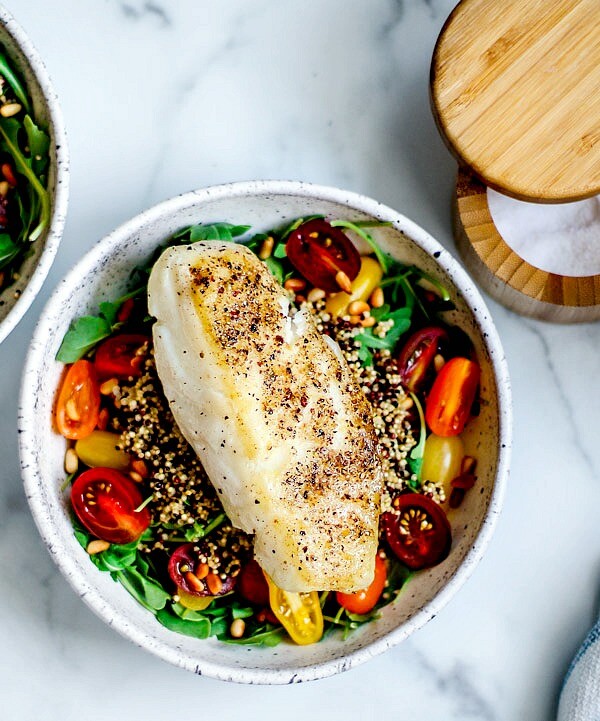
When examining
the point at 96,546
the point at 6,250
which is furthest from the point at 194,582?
the point at 6,250

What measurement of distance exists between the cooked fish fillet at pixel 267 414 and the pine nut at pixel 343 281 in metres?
0.17

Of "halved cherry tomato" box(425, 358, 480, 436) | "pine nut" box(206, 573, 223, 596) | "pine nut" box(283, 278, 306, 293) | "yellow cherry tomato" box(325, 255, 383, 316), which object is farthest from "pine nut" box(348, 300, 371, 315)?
"pine nut" box(206, 573, 223, 596)

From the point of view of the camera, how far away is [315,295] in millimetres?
2166

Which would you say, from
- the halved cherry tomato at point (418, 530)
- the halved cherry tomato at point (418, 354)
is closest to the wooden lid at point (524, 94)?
the halved cherry tomato at point (418, 354)

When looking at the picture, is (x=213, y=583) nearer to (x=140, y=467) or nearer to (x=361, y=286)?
(x=140, y=467)

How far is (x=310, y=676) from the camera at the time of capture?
6.49ft

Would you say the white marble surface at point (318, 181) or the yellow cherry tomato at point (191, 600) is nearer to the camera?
the yellow cherry tomato at point (191, 600)

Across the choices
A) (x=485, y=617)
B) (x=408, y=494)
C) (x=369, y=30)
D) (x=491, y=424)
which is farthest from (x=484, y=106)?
(x=485, y=617)

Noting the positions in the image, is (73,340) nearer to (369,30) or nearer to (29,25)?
(29,25)

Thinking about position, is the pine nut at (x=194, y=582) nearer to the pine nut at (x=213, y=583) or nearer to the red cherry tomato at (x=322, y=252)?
the pine nut at (x=213, y=583)

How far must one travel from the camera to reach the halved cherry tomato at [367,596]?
83.6 inches

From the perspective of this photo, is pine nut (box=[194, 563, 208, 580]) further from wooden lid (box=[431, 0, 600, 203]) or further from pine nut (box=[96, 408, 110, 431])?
wooden lid (box=[431, 0, 600, 203])

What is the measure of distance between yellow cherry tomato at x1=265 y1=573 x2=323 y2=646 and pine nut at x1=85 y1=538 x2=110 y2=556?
35cm

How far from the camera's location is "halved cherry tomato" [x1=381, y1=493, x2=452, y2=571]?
213 cm
